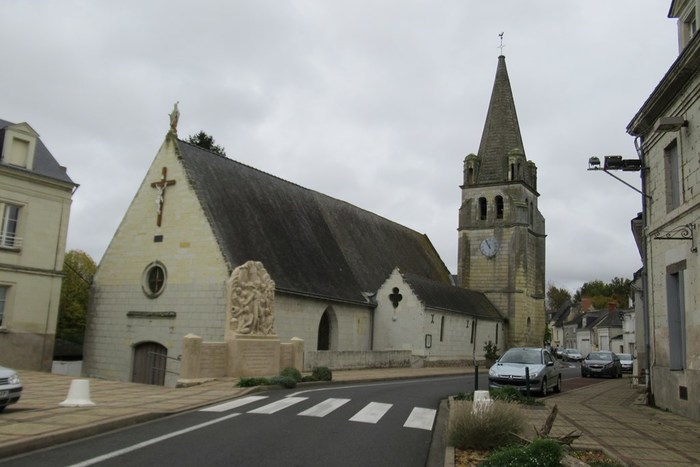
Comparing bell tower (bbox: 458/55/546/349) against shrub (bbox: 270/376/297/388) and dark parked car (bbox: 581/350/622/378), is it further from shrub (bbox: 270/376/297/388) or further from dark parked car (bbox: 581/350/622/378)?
shrub (bbox: 270/376/297/388)

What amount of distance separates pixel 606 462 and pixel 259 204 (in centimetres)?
2096

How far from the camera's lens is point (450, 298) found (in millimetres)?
33938

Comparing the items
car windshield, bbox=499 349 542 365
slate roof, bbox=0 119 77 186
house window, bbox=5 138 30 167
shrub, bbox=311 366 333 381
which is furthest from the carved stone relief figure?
house window, bbox=5 138 30 167

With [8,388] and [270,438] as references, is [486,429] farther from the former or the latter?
[8,388]

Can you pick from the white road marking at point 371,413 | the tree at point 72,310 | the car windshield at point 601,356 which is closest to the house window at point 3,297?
the white road marking at point 371,413

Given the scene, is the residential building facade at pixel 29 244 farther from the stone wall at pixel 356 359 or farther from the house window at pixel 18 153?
the stone wall at pixel 356 359

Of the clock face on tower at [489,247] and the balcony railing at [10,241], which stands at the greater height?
the clock face on tower at [489,247]

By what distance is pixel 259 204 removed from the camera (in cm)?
2653

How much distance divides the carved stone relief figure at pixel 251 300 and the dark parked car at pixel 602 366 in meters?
17.0

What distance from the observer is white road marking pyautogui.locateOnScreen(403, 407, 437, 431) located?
10406mm

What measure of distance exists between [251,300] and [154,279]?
19.3ft

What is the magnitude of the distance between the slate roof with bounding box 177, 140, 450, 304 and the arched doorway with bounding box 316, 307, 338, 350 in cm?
106

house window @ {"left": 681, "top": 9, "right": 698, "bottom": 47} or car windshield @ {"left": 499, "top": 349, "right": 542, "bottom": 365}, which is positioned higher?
house window @ {"left": 681, "top": 9, "right": 698, "bottom": 47}

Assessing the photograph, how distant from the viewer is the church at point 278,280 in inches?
873
